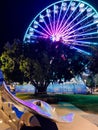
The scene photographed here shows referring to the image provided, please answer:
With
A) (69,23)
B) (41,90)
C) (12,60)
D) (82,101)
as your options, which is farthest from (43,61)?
(69,23)

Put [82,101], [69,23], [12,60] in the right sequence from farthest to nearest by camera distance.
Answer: [69,23] → [12,60] → [82,101]

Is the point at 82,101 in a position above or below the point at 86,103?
above

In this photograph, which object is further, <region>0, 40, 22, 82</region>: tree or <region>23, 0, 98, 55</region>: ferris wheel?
<region>23, 0, 98, 55</region>: ferris wheel

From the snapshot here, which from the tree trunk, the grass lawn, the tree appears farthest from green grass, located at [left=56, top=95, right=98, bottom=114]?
the tree

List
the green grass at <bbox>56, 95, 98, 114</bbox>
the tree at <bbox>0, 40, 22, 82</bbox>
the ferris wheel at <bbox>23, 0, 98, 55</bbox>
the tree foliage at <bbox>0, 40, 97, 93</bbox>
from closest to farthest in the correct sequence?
the green grass at <bbox>56, 95, 98, 114</bbox>
the tree foliage at <bbox>0, 40, 97, 93</bbox>
the tree at <bbox>0, 40, 22, 82</bbox>
the ferris wheel at <bbox>23, 0, 98, 55</bbox>

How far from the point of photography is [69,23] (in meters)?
41.2

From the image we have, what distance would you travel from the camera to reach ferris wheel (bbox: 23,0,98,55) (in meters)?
40.4

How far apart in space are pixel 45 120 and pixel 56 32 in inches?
1458

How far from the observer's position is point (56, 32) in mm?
40719

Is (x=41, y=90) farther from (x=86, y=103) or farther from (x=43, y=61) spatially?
(x=86, y=103)

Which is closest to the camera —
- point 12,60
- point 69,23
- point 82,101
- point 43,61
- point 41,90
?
point 82,101

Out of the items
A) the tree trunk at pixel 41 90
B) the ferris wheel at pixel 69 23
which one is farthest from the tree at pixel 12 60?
the ferris wheel at pixel 69 23

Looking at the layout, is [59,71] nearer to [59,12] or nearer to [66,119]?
[59,12]

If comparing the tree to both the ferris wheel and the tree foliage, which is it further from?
the ferris wheel
